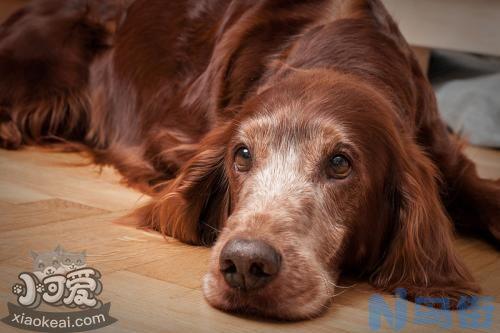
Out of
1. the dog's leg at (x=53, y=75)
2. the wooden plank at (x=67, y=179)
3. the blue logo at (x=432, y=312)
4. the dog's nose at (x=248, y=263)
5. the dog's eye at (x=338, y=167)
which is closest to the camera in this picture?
the dog's nose at (x=248, y=263)

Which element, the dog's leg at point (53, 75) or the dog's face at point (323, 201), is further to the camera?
the dog's leg at point (53, 75)

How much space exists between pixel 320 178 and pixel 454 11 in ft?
10.9

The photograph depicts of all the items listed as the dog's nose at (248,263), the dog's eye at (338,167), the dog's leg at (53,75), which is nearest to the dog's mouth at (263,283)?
the dog's nose at (248,263)

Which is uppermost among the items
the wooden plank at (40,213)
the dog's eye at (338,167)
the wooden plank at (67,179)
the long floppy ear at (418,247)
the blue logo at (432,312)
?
the dog's eye at (338,167)

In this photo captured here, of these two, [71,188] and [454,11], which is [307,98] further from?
[454,11]

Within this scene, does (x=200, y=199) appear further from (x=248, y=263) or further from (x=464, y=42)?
(x=464, y=42)

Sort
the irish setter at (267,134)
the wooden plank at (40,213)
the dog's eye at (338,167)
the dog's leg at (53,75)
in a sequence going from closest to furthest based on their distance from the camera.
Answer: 1. the irish setter at (267,134)
2. the dog's eye at (338,167)
3. the wooden plank at (40,213)
4. the dog's leg at (53,75)

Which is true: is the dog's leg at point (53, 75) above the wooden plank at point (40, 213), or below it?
above

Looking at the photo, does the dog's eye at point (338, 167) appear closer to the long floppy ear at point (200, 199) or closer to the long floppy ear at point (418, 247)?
the long floppy ear at point (418, 247)

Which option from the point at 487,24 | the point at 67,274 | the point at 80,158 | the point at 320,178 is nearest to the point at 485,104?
the point at 487,24

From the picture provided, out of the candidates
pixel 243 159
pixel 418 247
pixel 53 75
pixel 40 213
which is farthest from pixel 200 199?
pixel 53 75

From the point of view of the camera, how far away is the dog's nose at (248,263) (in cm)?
159

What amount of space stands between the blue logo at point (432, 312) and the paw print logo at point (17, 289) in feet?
2.32

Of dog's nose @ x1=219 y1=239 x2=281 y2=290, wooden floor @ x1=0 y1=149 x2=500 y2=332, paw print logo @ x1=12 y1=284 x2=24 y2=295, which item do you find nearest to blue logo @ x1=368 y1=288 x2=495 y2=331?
wooden floor @ x1=0 y1=149 x2=500 y2=332
